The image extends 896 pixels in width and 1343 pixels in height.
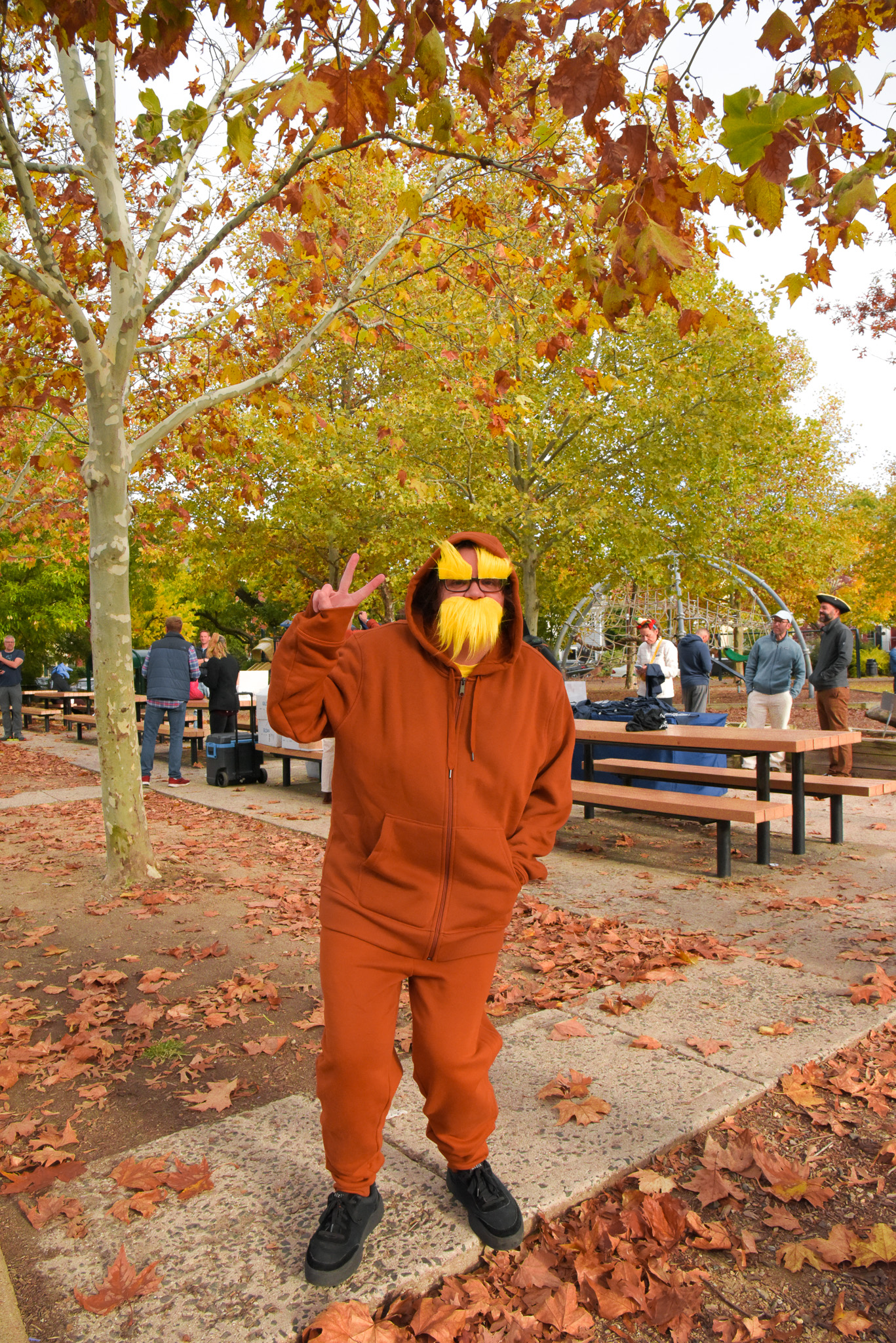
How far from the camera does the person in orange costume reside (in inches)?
92.1

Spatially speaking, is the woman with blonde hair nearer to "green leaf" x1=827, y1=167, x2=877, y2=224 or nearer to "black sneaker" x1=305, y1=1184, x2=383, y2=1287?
"green leaf" x1=827, y1=167, x2=877, y2=224

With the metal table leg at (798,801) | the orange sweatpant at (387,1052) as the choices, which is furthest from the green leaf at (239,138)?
the metal table leg at (798,801)

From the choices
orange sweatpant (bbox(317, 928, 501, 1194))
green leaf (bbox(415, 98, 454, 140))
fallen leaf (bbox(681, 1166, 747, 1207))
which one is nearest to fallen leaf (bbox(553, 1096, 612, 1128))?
fallen leaf (bbox(681, 1166, 747, 1207))

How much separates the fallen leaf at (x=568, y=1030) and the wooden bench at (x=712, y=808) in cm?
247

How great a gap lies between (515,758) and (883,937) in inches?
148

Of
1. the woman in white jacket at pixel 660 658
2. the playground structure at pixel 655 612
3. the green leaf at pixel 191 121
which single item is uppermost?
the green leaf at pixel 191 121

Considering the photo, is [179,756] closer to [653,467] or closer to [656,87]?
[656,87]

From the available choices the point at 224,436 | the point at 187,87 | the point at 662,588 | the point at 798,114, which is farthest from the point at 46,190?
the point at 662,588

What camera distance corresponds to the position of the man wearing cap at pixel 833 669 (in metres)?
10.8

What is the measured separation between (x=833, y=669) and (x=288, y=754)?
6.71 m

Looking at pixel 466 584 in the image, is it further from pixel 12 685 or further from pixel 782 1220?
pixel 12 685

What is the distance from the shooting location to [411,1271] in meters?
2.36

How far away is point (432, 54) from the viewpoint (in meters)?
3.97

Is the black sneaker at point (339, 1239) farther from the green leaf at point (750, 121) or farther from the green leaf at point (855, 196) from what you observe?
the green leaf at point (855, 196)
